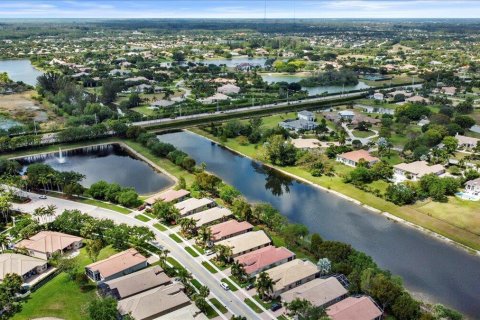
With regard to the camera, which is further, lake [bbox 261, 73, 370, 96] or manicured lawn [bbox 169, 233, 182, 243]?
lake [bbox 261, 73, 370, 96]

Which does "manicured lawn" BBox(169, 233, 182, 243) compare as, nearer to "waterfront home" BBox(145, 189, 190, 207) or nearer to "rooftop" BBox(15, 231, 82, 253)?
"waterfront home" BBox(145, 189, 190, 207)

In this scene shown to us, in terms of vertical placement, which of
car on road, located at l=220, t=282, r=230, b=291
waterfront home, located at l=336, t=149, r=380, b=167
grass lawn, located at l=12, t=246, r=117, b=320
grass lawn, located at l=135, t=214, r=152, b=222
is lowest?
grass lawn, located at l=12, t=246, r=117, b=320

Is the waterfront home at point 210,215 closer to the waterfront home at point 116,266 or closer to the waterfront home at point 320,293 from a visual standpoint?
the waterfront home at point 116,266

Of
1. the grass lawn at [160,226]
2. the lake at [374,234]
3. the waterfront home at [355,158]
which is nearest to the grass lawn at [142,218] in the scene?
the grass lawn at [160,226]

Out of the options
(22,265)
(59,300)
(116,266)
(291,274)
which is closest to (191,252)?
(116,266)

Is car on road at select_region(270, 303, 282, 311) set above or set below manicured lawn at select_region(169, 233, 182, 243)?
below

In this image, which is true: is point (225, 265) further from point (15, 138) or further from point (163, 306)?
point (15, 138)

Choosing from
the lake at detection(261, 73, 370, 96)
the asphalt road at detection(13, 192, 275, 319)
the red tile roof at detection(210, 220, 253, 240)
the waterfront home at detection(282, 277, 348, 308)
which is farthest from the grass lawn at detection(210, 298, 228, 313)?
the lake at detection(261, 73, 370, 96)
